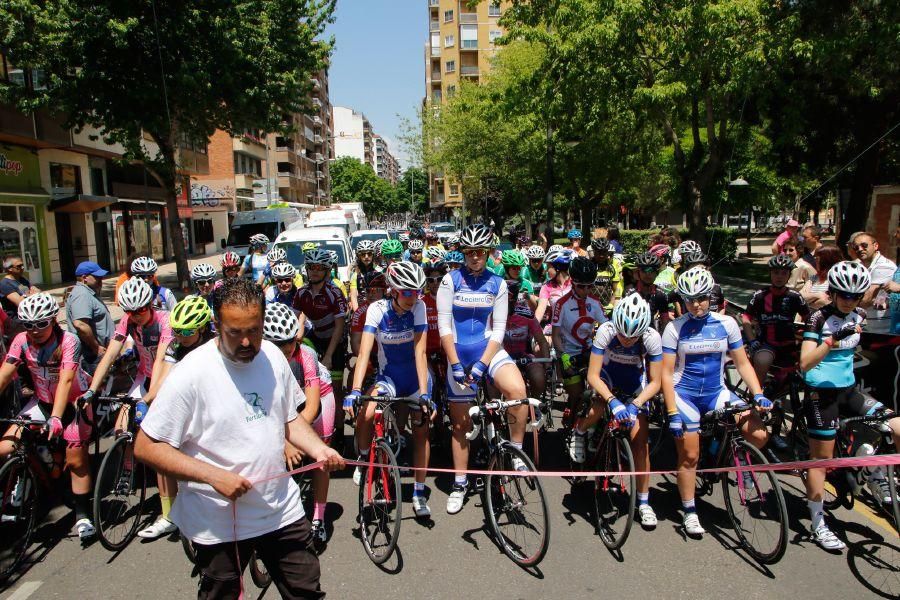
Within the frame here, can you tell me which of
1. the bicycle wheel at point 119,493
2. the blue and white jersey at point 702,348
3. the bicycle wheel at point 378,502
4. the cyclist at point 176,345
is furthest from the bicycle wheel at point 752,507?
the bicycle wheel at point 119,493

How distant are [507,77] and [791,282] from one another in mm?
25420

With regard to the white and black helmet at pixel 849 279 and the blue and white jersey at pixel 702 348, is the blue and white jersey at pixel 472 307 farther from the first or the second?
the white and black helmet at pixel 849 279

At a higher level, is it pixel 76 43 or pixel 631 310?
pixel 76 43

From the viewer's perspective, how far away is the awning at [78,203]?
23.5m

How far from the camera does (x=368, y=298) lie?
7.91 m

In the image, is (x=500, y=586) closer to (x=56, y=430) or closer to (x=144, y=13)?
(x=56, y=430)

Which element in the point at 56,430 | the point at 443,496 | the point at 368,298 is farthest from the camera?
the point at 368,298

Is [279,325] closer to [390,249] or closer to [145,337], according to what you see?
[145,337]

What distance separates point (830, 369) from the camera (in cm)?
469

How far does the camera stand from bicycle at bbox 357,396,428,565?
4.51m

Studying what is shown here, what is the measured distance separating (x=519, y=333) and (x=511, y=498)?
2.27 metres

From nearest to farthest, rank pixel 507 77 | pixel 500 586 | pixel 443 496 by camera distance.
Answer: pixel 500 586, pixel 443 496, pixel 507 77

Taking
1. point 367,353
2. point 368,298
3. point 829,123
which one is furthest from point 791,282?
point 829,123

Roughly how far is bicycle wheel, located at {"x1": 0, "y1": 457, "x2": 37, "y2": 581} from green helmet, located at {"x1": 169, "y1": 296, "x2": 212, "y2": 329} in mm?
1644
